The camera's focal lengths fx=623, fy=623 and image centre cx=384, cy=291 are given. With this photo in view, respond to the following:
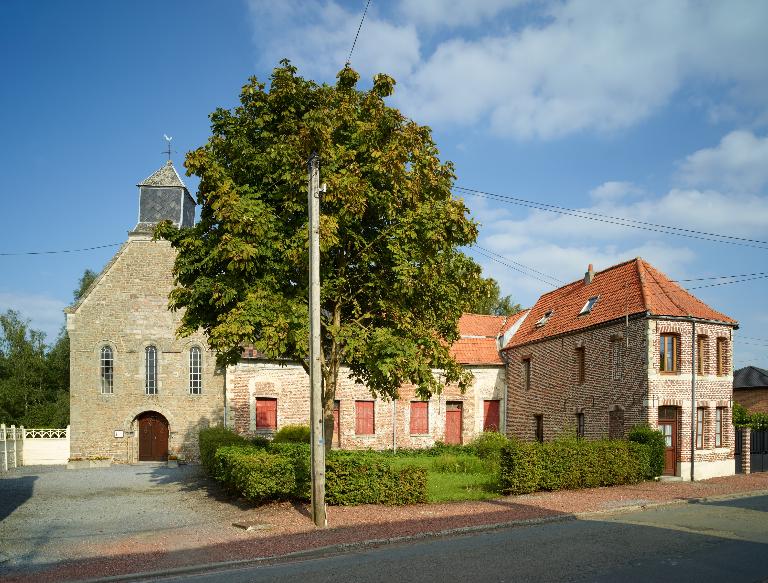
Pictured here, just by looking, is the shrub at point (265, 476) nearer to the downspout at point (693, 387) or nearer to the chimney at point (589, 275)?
the downspout at point (693, 387)

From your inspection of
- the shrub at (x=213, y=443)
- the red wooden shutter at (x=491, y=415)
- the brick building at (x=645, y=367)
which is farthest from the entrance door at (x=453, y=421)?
the shrub at (x=213, y=443)

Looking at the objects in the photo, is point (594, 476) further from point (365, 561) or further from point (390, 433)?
point (390, 433)

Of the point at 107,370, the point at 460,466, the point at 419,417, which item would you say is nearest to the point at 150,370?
the point at 107,370

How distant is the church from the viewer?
28688 mm

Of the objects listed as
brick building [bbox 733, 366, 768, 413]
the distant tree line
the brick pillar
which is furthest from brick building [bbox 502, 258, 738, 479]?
the distant tree line

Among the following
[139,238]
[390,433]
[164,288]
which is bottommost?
[390,433]

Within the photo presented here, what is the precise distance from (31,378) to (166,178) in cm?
2386

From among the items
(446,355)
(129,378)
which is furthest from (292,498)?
(129,378)

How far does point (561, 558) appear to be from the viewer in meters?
9.86

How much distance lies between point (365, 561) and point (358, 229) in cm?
817

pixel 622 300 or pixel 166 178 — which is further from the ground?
pixel 166 178

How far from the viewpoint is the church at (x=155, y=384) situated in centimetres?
2869

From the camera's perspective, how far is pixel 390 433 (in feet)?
101

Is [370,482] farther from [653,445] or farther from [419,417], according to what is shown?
[419,417]
